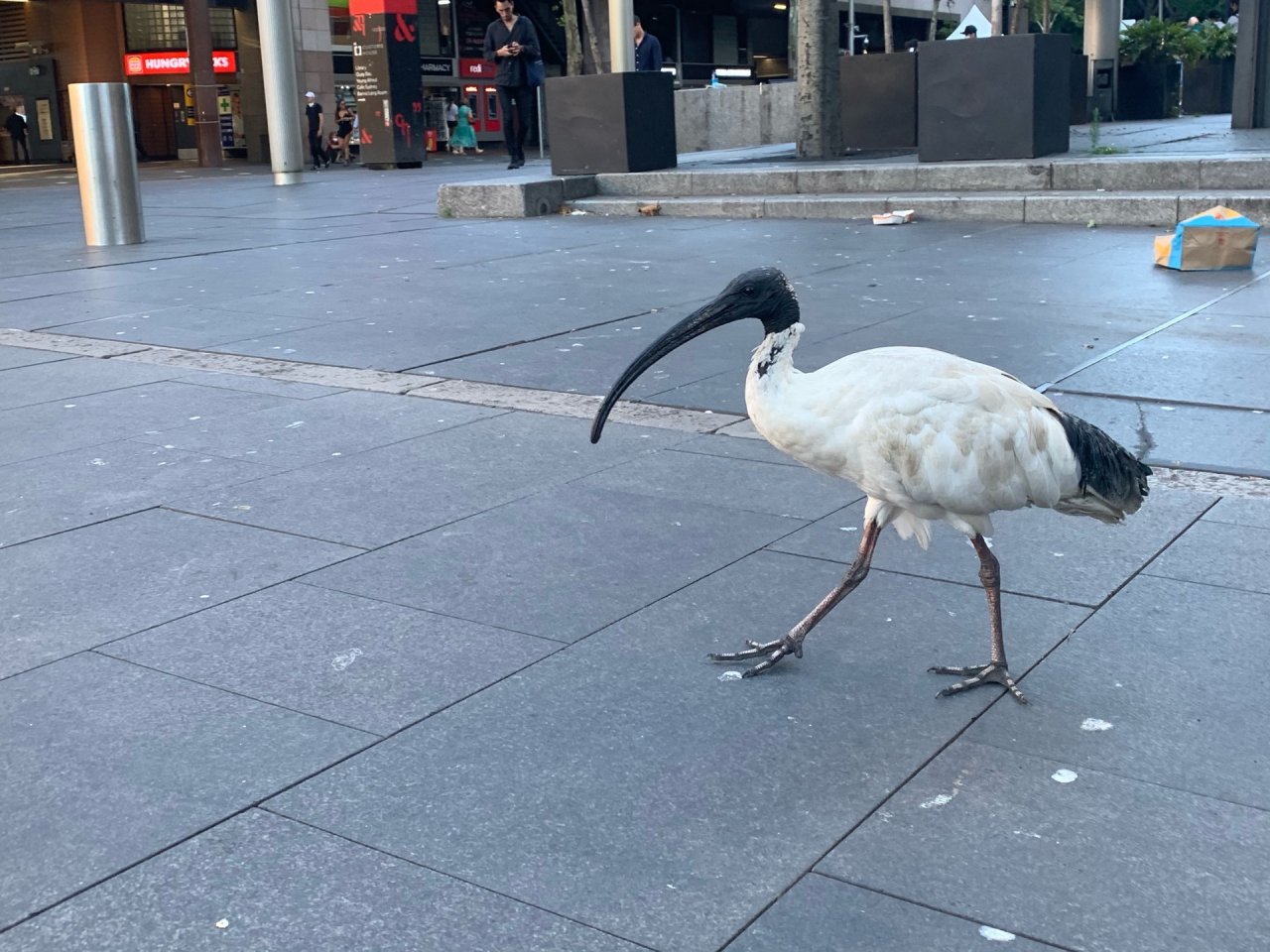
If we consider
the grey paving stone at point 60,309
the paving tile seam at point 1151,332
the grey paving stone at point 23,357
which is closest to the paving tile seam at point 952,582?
the paving tile seam at point 1151,332

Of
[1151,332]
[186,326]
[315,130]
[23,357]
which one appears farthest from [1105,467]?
A: [315,130]

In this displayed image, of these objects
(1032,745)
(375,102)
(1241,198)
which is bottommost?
(1032,745)

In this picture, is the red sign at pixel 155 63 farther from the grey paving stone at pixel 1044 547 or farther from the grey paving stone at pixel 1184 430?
the grey paving stone at pixel 1044 547

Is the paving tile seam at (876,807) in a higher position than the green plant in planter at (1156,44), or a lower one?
lower

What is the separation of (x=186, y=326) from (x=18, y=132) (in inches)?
1468

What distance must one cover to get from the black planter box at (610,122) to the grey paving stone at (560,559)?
37.6 ft

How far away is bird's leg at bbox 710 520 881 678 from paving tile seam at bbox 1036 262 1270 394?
2.93 m

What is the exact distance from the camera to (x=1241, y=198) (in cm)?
1152

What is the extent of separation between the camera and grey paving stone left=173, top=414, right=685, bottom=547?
5086 millimetres

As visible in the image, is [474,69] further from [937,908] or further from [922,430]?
[937,908]

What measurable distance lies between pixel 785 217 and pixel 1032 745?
1135 centimetres

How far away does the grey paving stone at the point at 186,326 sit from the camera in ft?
28.9

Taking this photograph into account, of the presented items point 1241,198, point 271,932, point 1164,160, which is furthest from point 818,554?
point 1164,160

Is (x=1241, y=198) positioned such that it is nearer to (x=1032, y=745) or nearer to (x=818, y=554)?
(x=818, y=554)
